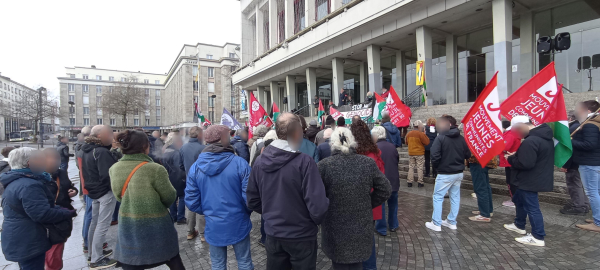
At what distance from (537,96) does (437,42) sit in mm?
16104

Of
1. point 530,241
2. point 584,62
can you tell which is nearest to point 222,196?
point 530,241

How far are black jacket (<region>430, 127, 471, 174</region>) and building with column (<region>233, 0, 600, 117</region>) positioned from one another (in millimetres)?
→ 10409

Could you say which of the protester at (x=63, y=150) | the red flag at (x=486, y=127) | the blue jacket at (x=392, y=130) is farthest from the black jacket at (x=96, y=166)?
the blue jacket at (x=392, y=130)

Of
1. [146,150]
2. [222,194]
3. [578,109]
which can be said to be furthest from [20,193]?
[578,109]

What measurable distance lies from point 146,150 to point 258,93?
3104 cm

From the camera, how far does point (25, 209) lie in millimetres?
2627

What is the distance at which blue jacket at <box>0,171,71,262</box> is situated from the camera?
2646 mm

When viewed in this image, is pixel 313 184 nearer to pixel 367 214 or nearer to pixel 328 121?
pixel 367 214

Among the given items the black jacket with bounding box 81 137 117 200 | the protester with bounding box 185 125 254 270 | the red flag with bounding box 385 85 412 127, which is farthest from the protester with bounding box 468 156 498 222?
the black jacket with bounding box 81 137 117 200

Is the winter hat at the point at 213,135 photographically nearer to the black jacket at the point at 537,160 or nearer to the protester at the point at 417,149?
the black jacket at the point at 537,160

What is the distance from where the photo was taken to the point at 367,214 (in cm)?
252

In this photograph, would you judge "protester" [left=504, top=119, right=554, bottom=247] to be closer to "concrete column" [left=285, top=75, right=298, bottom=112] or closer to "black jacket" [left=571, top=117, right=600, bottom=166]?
"black jacket" [left=571, top=117, right=600, bottom=166]

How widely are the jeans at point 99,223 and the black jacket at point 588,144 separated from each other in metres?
7.42

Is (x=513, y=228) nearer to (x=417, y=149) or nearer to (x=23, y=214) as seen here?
(x=417, y=149)
